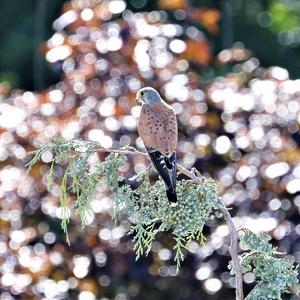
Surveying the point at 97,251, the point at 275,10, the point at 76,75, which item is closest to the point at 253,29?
the point at 275,10

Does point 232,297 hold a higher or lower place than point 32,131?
lower

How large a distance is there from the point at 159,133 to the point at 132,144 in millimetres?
1415

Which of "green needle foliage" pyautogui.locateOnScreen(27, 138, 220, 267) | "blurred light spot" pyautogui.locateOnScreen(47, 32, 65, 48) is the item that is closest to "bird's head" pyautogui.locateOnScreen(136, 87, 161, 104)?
"green needle foliage" pyautogui.locateOnScreen(27, 138, 220, 267)

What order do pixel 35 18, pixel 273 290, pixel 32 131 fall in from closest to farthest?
pixel 273 290 → pixel 32 131 → pixel 35 18

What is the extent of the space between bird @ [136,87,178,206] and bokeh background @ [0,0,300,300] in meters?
0.98

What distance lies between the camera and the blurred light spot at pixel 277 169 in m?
5.10

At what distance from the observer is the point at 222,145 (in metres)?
5.27

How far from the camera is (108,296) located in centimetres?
528

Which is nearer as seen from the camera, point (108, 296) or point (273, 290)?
point (273, 290)

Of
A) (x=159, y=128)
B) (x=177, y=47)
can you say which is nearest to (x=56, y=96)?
(x=177, y=47)

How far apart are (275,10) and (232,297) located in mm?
5291

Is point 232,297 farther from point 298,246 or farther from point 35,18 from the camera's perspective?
point 35,18

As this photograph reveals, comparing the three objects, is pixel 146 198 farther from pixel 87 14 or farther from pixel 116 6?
pixel 116 6

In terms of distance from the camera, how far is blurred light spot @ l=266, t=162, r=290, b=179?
5.10 meters
